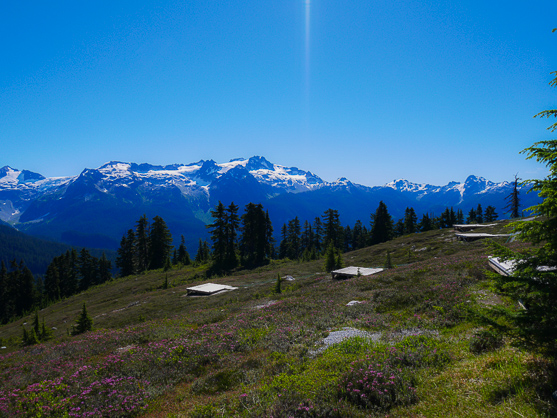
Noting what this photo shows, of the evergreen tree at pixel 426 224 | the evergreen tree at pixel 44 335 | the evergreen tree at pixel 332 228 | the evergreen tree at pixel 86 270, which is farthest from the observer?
the evergreen tree at pixel 426 224

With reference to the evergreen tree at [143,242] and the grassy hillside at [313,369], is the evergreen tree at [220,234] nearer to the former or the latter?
the evergreen tree at [143,242]

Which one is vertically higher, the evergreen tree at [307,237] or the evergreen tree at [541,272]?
the evergreen tree at [541,272]

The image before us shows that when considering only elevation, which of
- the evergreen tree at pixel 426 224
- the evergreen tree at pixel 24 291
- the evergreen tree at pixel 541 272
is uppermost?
the evergreen tree at pixel 541 272

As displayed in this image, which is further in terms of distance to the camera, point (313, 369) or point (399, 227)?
point (399, 227)

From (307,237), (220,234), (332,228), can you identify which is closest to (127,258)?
Result: (220,234)

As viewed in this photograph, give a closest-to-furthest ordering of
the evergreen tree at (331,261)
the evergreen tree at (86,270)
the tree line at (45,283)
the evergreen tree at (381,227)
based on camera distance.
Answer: the evergreen tree at (331,261) → the tree line at (45,283) → the evergreen tree at (86,270) → the evergreen tree at (381,227)

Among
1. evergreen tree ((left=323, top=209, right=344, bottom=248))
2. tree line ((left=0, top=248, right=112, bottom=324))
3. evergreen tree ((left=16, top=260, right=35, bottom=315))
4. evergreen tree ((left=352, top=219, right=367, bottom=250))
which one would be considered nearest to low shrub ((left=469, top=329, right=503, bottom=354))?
evergreen tree ((left=323, top=209, right=344, bottom=248))

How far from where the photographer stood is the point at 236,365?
891cm

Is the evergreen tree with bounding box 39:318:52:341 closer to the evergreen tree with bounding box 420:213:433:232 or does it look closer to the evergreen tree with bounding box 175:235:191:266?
the evergreen tree with bounding box 175:235:191:266

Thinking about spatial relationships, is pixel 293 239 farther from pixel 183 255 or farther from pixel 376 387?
pixel 376 387

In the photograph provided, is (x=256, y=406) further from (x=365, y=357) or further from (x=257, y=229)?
(x=257, y=229)

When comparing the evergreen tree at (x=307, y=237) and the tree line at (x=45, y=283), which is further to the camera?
the evergreen tree at (x=307, y=237)

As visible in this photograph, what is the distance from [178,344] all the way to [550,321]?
12.0m

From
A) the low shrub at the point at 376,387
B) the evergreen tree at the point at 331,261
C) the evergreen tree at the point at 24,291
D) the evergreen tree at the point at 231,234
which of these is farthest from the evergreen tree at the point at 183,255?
the low shrub at the point at 376,387
